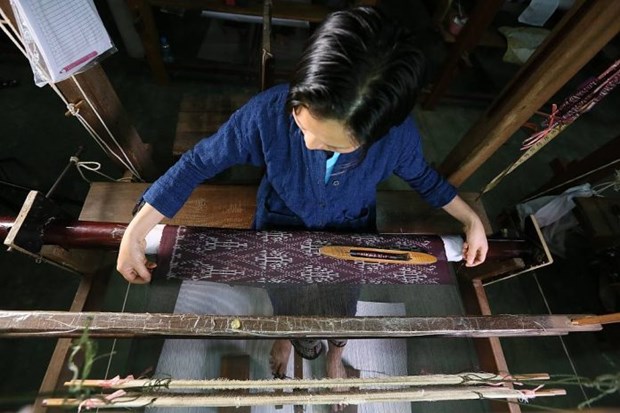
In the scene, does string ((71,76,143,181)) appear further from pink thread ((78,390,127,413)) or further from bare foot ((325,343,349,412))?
bare foot ((325,343,349,412))

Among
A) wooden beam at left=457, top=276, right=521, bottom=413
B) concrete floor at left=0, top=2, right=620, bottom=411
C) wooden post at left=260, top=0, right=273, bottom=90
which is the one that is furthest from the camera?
concrete floor at left=0, top=2, right=620, bottom=411

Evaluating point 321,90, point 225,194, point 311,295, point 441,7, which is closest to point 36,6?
point 321,90

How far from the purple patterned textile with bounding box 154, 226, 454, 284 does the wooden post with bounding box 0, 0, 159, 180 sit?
64 cm

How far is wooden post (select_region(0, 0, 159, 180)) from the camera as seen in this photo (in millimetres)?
1479

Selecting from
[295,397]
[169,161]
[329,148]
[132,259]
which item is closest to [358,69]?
[329,148]

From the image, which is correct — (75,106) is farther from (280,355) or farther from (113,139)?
(280,355)

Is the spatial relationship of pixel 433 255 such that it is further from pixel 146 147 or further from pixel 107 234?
pixel 146 147

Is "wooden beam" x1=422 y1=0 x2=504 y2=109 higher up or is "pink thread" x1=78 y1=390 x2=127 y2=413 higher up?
"wooden beam" x1=422 y1=0 x2=504 y2=109

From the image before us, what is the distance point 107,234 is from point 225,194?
74 centimetres

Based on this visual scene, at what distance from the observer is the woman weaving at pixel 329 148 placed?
0.83 meters

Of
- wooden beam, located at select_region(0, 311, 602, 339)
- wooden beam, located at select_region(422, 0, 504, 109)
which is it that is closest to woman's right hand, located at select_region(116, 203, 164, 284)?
wooden beam, located at select_region(0, 311, 602, 339)

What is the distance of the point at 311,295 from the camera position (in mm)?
1528

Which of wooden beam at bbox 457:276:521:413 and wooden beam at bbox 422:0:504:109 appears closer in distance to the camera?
wooden beam at bbox 457:276:521:413

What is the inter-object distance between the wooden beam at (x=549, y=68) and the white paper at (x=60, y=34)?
164cm
